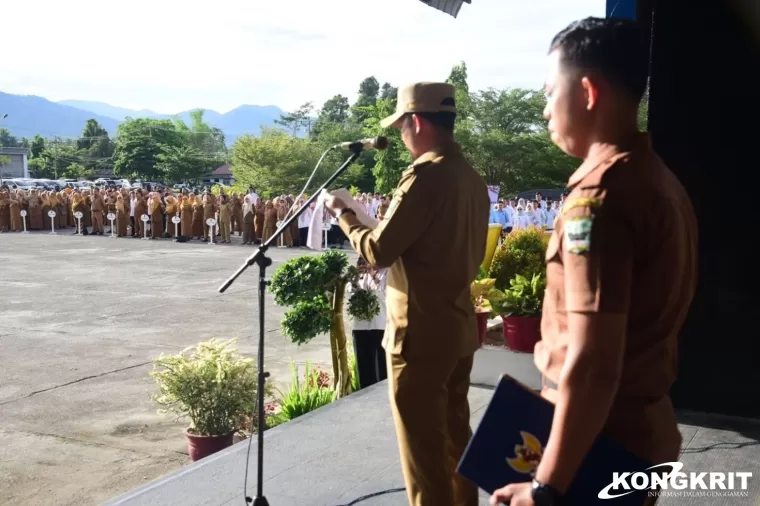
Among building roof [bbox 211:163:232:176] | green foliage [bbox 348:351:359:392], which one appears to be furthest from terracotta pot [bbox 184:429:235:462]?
building roof [bbox 211:163:232:176]

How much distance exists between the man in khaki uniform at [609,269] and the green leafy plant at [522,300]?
3.87m

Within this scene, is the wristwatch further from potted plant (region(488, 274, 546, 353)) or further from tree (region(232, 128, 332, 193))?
tree (region(232, 128, 332, 193))

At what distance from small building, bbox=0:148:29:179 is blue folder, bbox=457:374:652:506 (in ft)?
316

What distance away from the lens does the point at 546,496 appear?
1.45 m

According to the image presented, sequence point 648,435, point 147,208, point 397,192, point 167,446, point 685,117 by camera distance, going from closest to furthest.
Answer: point 648,435 < point 397,192 < point 685,117 < point 167,446 < point 147,208

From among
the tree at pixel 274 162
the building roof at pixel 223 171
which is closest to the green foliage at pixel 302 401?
the tree at pixel 274 162

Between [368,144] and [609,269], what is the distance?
66.0 inches

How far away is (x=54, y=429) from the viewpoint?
5.96m

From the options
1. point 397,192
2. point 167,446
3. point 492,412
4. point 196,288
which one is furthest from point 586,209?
point 196,288

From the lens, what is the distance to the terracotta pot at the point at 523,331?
216 inches

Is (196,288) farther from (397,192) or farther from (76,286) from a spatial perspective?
(397,192)

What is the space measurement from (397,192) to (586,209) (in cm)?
124

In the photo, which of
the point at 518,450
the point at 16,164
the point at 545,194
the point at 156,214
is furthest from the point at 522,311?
the point at 16,164

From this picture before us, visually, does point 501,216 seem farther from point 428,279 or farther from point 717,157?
point 428,279
